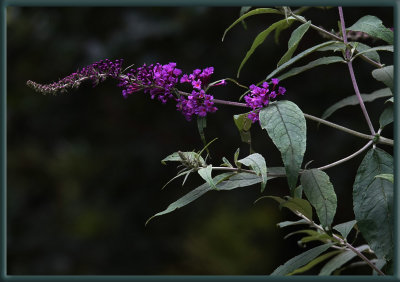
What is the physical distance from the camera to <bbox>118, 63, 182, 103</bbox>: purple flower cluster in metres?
0.81

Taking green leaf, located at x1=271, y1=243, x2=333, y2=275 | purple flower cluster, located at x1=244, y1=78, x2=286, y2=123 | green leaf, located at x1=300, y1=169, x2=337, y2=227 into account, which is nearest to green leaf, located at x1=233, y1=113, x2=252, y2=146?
purple flower cluster, located at x1=244, y1=78, x2=286, y2=123

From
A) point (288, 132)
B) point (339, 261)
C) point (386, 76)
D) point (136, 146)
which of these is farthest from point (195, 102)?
point (136, 146)

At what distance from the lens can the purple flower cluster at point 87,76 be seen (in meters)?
0.83

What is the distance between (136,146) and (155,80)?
65.6 inches

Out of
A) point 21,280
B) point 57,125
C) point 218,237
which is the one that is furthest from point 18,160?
point 21,280

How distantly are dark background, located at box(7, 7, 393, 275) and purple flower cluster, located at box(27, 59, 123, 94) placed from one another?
1046 mm

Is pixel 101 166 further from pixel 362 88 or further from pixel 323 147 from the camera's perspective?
pixel 362 88

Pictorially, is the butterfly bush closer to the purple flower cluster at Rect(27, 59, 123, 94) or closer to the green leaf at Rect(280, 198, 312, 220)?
the purple flower cluster at Rect(27, 59, 123, 94)

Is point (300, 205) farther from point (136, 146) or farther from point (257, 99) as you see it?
point (136, 146)

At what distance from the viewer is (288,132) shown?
0.73m

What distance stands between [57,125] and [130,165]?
1.24 feet

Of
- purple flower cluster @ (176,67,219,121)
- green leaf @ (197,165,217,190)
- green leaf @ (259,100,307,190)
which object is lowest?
green leaf @ (197,165,217,190)

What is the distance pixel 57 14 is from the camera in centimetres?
232

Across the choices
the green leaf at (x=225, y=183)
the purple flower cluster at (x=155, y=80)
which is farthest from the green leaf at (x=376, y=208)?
the purple flower cluster at (x=155, y=80)
